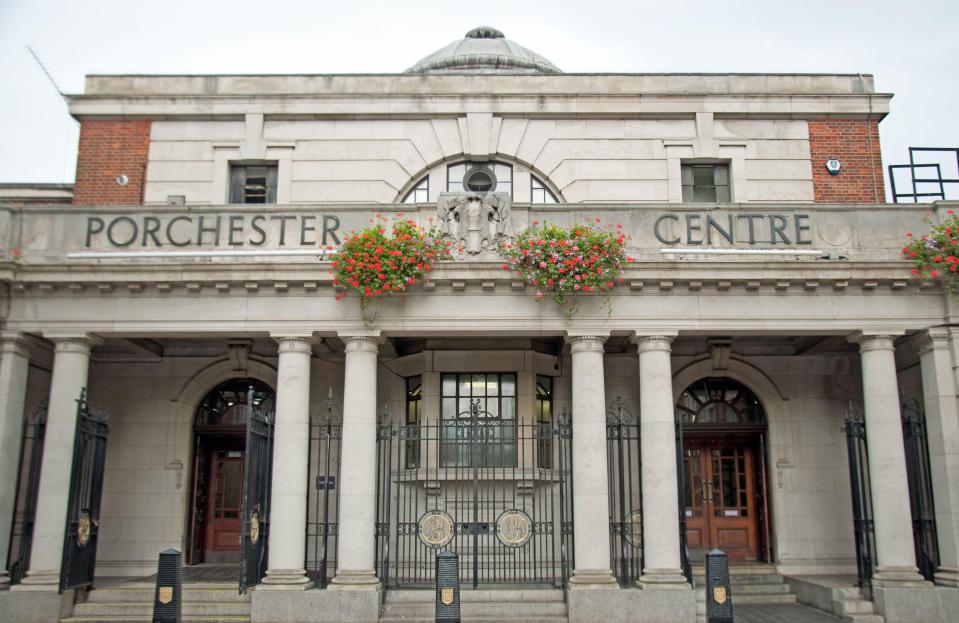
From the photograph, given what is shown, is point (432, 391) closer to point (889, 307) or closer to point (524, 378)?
point (524, 378)

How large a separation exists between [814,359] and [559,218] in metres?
6.31

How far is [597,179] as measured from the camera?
56.5ft

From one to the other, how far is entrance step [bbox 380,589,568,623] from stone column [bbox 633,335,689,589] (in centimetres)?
142

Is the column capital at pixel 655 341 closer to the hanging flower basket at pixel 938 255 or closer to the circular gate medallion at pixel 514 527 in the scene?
the circular gate medallion at pixel 514 527

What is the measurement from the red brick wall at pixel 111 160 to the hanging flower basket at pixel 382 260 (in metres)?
6.55

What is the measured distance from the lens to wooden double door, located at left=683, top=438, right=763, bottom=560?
16.4 m

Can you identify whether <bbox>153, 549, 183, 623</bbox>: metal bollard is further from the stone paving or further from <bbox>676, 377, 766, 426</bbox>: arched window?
<bbox>676, 377, 766, 426</bbox>: arched window

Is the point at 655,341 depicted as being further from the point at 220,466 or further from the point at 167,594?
the point at 220,466

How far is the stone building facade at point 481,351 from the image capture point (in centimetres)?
1295

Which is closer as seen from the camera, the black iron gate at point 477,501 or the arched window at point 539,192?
the black iron gate at point 477,501

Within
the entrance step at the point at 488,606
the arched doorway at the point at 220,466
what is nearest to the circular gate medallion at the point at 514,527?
the entrance step at the point at 488,606

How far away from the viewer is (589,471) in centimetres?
1291

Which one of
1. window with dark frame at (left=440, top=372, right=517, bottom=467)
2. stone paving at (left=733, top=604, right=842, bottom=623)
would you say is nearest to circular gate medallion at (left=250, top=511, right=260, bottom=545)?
window with dark frame at (left=440, top=372, right=517, bottom=467)

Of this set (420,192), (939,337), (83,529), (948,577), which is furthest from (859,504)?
(83,529)
